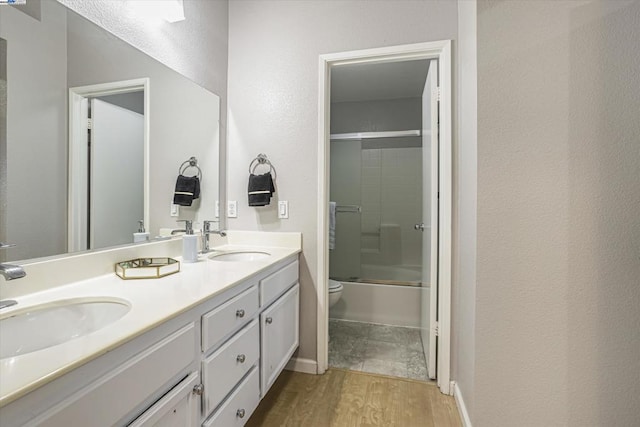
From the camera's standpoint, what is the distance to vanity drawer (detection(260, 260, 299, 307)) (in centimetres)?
147

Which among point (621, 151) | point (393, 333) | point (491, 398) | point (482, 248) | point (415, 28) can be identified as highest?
point (415, 28)

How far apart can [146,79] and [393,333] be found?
245 cm

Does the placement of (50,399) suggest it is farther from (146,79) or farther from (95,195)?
(146,79)

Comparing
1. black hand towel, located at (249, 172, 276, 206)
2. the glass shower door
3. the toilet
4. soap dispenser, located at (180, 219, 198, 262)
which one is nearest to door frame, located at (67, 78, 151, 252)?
soap dispenser, located at (180, 219, 198, 262)

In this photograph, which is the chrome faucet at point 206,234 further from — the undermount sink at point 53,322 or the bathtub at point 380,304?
the bathtub at point 380,304

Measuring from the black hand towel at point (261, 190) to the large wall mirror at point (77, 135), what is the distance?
1.53ft

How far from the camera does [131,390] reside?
2.39 feet

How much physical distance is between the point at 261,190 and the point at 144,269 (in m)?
0.89

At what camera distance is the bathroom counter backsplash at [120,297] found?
21.5 inches

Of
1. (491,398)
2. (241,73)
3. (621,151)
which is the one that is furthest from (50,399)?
(241,73)

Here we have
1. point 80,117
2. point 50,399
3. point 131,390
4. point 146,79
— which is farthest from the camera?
point 146,79

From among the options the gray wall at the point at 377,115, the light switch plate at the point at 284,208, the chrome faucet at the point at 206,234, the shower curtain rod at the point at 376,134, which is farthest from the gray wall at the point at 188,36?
the gray wall at the point at 377,115

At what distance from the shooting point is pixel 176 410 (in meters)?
0.90

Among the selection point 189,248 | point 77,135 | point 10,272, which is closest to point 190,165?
point 189,248
